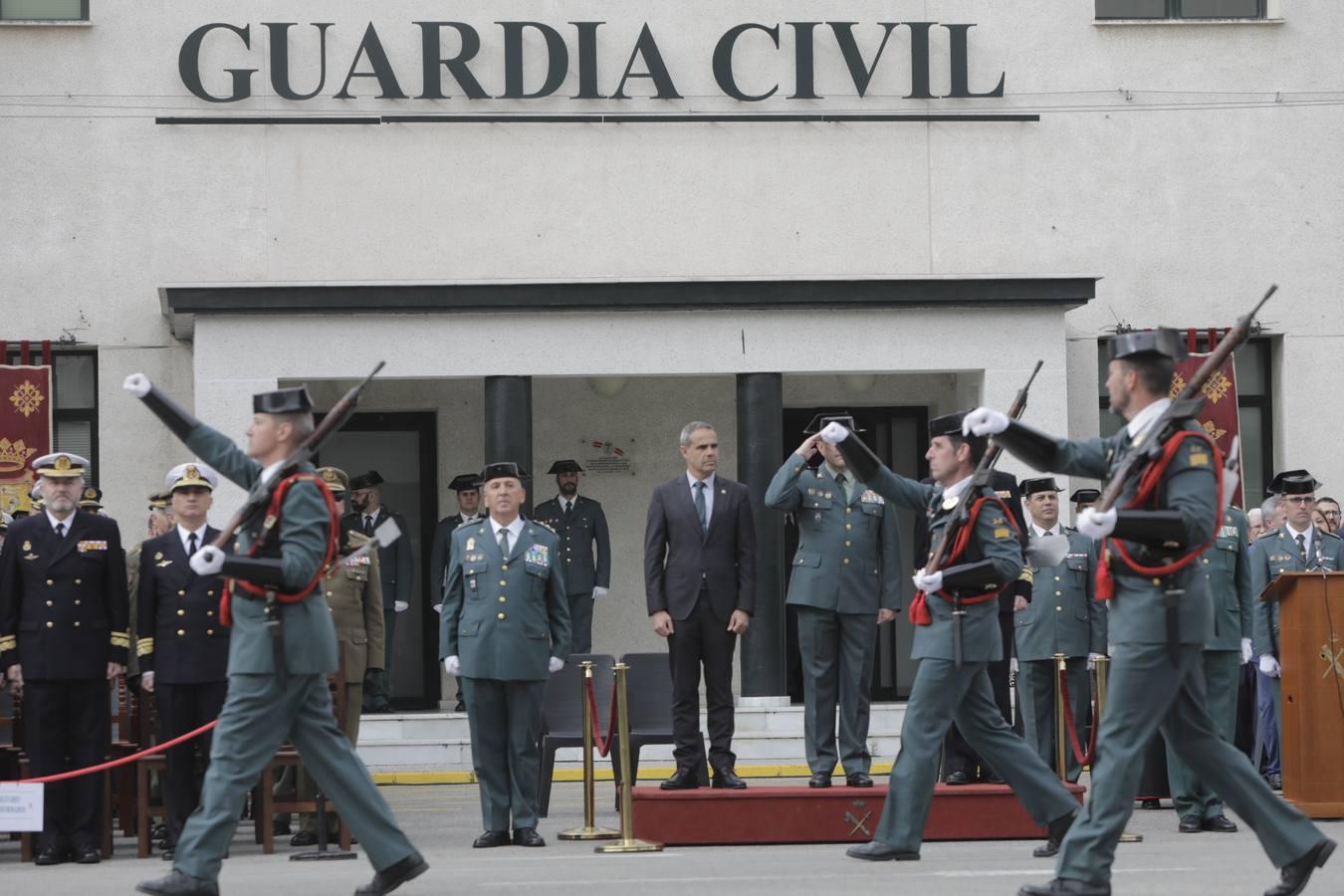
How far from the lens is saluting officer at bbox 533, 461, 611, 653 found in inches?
728

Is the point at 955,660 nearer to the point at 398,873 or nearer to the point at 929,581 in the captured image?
the point at 929,581

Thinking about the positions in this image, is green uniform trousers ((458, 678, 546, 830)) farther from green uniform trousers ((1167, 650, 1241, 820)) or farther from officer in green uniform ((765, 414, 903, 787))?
green uniform trousers ((1167, 650, 1241, 820))

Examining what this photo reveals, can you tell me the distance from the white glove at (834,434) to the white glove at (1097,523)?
199 cm

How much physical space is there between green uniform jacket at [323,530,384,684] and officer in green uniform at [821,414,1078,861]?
364 cm

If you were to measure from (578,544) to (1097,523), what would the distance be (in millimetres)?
10984

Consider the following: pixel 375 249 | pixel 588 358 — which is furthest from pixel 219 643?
pixel 375 249

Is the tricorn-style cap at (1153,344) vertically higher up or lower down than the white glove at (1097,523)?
higher up

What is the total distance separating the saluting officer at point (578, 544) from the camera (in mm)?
18500

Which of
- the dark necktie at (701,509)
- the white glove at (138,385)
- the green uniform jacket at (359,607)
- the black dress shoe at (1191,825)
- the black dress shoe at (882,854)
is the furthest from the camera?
the dark necktie at (701,509)

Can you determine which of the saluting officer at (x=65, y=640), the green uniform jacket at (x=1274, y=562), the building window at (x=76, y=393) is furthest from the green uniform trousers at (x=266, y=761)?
the building window at (x=76, y=393)

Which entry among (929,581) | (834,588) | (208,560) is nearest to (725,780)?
(834,588)

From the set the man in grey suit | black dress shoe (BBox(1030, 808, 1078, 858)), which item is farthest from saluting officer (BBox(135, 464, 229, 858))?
black dress shoe (BBox(1030, 808, 1078, 858))

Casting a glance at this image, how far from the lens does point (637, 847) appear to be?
36.6 ft

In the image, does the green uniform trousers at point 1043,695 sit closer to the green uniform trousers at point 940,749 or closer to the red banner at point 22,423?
the green uniform trousers at point 940,749
